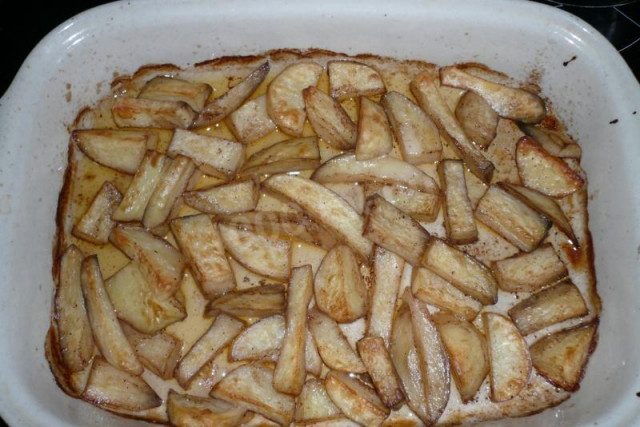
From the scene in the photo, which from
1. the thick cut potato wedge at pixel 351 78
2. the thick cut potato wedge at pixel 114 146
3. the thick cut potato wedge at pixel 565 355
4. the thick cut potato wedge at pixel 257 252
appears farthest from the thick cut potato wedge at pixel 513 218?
the thick cut potato wedge at pixel 114 146

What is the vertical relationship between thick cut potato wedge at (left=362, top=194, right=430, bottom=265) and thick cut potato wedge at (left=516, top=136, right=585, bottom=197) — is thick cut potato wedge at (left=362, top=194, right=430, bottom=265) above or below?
below

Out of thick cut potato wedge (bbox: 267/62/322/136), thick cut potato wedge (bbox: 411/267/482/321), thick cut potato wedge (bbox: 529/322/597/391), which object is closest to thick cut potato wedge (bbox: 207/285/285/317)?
thick cut potato wedge (bbox: 411/267/482/321)

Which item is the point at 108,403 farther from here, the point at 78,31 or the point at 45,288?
the point at 78,31

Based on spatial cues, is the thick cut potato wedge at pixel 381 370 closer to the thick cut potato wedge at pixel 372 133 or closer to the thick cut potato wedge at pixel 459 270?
the thick cut potato wedge at pixel 459 270

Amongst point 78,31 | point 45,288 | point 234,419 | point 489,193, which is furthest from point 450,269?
point 78,31

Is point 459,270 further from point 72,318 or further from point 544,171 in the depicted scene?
point 72,318

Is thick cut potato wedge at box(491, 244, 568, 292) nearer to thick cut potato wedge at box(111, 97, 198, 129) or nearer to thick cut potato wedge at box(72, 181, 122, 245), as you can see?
thick cut potato wedge at box(111, 97, 198, 129)

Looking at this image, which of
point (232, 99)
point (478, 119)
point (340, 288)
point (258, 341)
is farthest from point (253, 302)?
point (478, 119)
